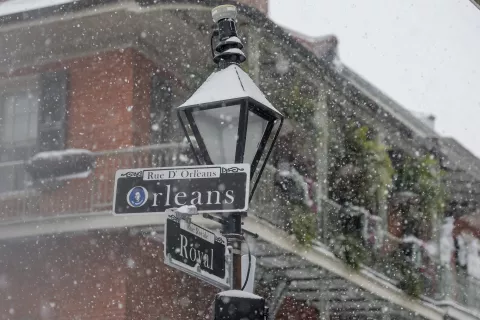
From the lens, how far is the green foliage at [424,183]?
672 inches

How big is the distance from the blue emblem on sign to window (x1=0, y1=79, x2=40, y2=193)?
8.44 metres

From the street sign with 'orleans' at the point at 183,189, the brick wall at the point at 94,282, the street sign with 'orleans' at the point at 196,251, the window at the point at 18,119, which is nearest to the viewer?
the street sign with 'orleans' at the point at 196,251

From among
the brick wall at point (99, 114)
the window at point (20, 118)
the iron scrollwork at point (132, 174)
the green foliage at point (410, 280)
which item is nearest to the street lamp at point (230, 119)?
the iron scrollwork at point (132, 174)

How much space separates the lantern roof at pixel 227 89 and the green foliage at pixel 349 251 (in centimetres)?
883

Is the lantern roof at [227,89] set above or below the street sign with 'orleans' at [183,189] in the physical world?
above

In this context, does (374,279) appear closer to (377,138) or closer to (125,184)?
(377,138)

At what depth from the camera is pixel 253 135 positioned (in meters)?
4.91

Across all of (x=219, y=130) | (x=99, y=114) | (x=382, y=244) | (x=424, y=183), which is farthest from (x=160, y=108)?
(x=219, y=130)

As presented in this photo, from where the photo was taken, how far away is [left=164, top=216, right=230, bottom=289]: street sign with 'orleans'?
14.3ft

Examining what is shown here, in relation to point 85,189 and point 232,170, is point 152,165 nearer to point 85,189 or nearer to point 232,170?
point 85,189

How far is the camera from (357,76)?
18266 mm

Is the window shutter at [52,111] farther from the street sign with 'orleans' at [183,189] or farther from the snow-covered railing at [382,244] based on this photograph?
the street sign with 'orleans' at [183,189]

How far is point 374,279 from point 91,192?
17.3 ft

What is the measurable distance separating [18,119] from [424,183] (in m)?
7.87
